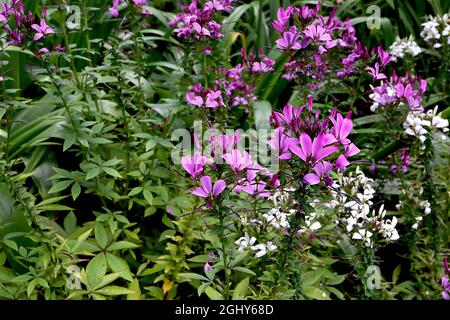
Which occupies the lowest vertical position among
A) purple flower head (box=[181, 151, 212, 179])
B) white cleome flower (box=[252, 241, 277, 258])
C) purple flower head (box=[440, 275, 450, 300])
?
purple flower head (box=[440, 275, 450, 300])

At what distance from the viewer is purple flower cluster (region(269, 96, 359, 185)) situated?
3.30ft

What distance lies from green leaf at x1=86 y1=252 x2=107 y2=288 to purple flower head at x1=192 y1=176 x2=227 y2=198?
0.64 meters

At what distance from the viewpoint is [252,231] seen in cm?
157

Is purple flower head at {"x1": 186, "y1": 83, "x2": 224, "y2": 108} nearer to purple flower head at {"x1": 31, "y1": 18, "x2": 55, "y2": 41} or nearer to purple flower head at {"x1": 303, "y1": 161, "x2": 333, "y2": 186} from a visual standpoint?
purple flower head at {"x1": 31, "y1": 18, "x2": 55, "y2": 41}

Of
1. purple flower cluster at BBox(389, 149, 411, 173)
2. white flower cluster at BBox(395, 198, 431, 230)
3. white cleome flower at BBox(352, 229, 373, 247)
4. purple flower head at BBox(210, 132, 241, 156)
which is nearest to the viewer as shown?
purple flower head at BBox(210, 132, 241, 156)

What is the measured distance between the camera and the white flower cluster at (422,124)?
172 cm

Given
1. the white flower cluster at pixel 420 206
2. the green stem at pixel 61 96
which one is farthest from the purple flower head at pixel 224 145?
the white flower cluster at pixel 420 206

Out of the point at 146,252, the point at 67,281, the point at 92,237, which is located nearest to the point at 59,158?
the point at 92,237

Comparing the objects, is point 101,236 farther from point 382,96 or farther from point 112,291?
point 382,96

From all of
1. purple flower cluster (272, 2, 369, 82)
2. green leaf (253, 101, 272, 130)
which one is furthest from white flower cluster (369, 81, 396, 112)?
green leaf (253, 101, 272, 130)

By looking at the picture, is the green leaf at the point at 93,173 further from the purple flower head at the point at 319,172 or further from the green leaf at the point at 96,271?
the purple flower head at the point at 319,172

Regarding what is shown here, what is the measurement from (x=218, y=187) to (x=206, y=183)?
27 mm
